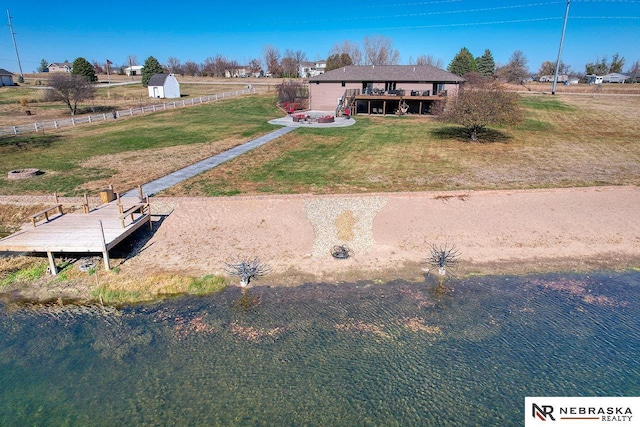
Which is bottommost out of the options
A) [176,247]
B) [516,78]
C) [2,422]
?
[2,422]

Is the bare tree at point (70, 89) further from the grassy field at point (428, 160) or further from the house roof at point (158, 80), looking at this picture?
the grassy field at point (428, 160)

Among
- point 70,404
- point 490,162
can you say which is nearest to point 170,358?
point 70,404

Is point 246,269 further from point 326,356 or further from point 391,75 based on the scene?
point 391,75

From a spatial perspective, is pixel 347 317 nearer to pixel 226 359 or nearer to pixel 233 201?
pixel 226 359

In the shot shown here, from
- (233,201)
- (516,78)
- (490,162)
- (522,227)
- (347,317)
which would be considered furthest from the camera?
(516,78)

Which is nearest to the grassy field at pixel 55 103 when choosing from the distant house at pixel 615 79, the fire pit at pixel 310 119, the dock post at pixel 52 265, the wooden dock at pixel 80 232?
the fire pit at pixel 310 119

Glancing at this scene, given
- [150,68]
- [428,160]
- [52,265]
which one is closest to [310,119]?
[428,160]
